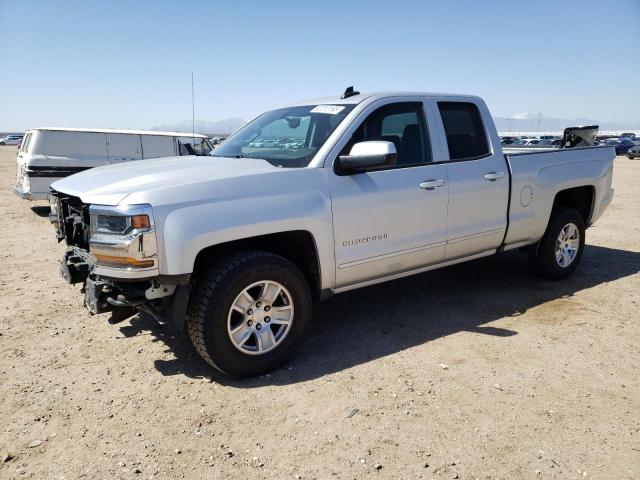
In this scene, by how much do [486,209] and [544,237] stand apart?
4.04ft

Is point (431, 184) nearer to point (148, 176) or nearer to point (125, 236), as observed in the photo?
point (148, 176)

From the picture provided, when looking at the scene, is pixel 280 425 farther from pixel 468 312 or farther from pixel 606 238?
pixel 606 238

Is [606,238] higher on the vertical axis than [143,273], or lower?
lower

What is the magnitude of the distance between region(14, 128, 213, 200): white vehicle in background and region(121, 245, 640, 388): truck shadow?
6438 mm

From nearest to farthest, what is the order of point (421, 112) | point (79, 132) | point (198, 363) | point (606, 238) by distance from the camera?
point (198, 363) → point (421, 112) → point (606, 238) → point (79, 132)

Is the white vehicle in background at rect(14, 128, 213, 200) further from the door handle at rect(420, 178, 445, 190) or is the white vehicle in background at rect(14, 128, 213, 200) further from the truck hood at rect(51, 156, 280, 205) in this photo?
the door handle at rect(420, 178, 445, 190)

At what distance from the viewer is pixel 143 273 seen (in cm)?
303

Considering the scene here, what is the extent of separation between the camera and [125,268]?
3.04 m

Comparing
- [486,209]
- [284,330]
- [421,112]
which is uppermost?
[421,112]

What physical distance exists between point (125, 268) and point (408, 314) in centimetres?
262

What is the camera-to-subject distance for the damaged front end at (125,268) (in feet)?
9.78

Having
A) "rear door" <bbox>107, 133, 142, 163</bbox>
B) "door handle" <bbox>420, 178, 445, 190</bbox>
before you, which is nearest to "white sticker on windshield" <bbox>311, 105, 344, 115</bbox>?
"door handle" <bbox>420, 178, 445, 190</bbox>

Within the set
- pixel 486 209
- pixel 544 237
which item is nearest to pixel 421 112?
pixel 486 209

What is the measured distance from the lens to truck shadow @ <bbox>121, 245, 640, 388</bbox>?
371 centimetres
